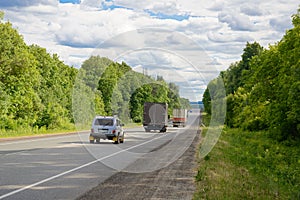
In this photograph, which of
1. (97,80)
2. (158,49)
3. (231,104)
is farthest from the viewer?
(231,104)

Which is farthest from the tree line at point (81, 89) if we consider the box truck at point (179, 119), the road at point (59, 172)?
the box truck at point (179, 119)

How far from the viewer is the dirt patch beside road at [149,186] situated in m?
11.1

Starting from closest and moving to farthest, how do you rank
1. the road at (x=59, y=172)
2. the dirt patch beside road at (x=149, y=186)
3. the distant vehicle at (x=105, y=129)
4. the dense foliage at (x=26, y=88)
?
the dirt patch beside road at (x=149, y=186) → the road at (x=59, y=172) → the distant vehicle at (x=105, y=129) → the dense foliage at (x=26, y=88)

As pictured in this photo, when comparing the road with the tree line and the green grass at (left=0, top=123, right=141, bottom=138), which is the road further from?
the green grass at (left=0, top=123, right=141, bottom=138)

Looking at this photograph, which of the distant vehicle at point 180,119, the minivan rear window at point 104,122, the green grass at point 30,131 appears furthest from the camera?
the distant vehicle at point 180,119

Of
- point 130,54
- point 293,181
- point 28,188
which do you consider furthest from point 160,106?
point 28,188

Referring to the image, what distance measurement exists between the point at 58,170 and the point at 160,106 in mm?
40183

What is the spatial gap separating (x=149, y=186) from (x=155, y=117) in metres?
43.4

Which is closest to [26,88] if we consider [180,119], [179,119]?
[179,119]

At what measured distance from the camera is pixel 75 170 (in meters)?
15.9

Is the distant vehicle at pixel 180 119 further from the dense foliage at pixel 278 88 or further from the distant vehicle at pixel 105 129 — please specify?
the distant vehicle at pixel 105 129

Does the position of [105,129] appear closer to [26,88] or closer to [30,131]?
[30,131]

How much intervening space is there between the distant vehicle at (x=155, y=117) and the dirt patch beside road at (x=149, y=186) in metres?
37.5

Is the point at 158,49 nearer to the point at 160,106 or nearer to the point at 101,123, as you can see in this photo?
the point at 101,123
